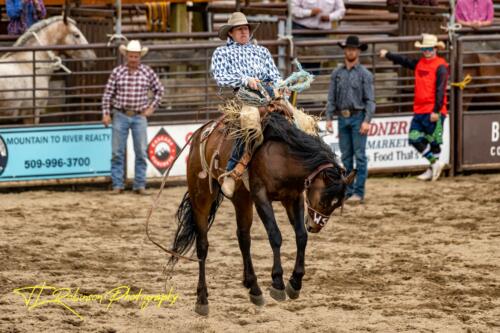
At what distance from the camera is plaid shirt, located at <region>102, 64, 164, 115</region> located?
43.5ft

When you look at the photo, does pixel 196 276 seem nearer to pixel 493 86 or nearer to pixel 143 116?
pixel 143 116

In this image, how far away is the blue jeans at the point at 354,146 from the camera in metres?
12.7

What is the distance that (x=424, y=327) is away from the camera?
7.51 m

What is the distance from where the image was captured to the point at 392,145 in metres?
14.7

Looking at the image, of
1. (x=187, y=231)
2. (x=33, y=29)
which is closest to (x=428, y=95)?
(x=33, y=29)

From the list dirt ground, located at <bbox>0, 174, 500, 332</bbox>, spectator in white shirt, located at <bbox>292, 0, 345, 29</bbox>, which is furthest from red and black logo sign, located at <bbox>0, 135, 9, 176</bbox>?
spectator in white shirt, located at <bbox>292, 0, 345, 29</bbox>

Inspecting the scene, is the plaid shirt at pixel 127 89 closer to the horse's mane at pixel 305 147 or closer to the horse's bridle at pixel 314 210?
the horse's mane at pixel 305 147

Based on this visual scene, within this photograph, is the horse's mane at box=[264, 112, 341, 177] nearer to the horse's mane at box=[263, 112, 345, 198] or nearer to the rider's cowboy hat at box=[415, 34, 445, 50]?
the horse's mane at box=[263, 112, 345, 198]

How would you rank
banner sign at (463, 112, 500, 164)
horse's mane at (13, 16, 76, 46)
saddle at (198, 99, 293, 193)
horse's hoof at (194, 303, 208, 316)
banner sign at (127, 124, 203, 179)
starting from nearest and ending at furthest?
1. saddle at (198, 99, 293, 193)
2. horse's hoof at (194, 303, 208, 316)
3. banner sign at (127, 124, 203, 179)
4. horse's mane at (13, 16, 76, 46)
5. banner sign at (463, 112, 500, 164)

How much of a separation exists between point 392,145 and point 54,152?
4.45 metres

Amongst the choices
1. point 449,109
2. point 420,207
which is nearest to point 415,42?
point 449,109

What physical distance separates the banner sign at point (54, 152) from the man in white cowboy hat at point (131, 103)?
0.38 meters

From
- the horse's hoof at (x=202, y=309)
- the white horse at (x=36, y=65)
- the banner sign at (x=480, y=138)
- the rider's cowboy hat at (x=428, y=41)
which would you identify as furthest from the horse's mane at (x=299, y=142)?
the banner sign at (x=480, y=138)

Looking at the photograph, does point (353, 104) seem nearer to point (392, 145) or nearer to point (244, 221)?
point (392, 145)
